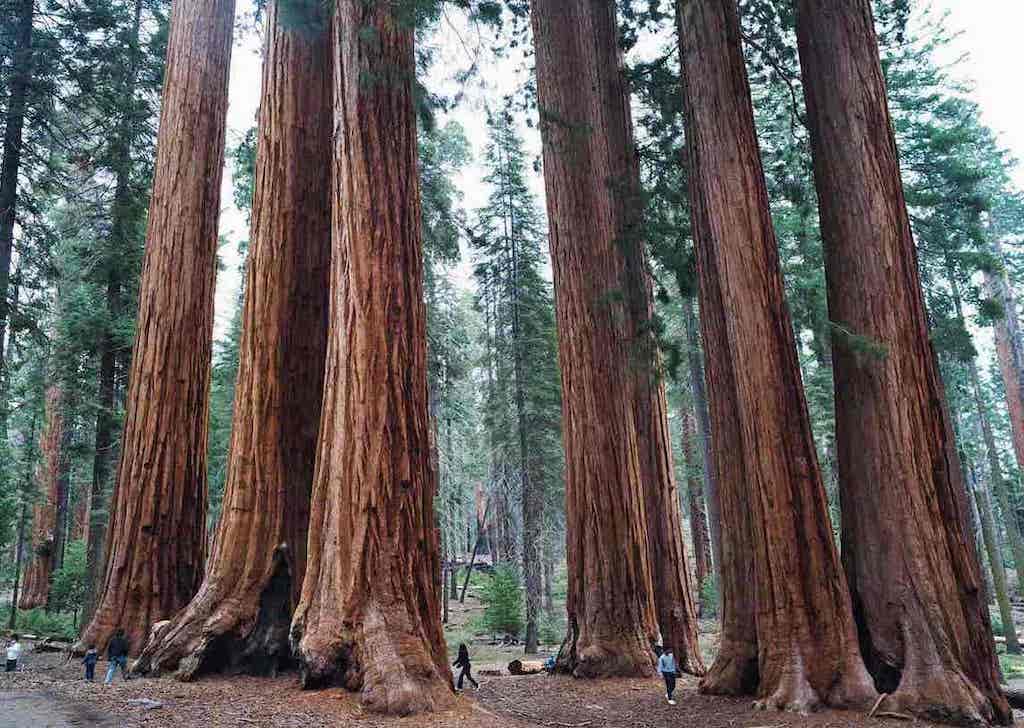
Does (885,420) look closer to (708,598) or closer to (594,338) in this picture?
(594,338)

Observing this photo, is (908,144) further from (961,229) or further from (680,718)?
(680,718)

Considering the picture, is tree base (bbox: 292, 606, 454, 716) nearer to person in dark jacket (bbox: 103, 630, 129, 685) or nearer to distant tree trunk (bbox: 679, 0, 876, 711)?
person in dark jacket (bbox: 103, 630, 129, 685)

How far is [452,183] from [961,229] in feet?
50.0

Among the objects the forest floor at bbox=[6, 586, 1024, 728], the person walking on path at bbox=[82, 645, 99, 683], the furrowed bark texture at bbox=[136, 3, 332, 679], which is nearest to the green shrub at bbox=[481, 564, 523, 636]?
the forest floor at bbox=[6, 586, 1024, 728]

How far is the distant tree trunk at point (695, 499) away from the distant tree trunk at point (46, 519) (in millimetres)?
23446

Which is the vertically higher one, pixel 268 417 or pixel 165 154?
pixel 165 154

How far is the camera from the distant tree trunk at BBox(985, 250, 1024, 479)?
2464 cm

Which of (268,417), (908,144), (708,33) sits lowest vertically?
(268,417)

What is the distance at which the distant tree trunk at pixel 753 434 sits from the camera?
7664mm

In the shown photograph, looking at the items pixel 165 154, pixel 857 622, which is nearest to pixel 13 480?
pixel 165 154

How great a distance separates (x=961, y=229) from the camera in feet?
53.3

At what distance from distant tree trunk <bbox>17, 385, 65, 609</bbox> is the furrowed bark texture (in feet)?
55.1

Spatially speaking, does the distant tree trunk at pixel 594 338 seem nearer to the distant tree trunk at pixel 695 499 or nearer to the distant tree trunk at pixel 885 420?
the distant tree trunk at pixel 885 420

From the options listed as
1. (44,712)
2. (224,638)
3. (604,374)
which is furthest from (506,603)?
(44,712)
